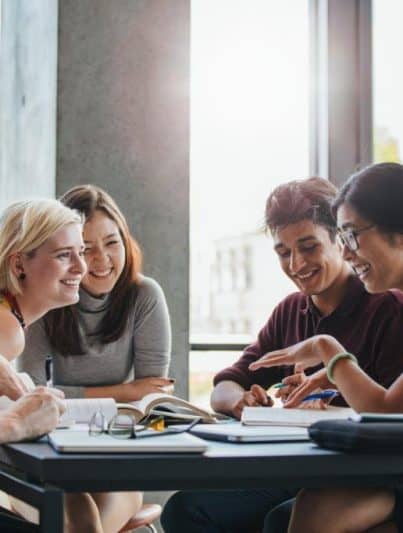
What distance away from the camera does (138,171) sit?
3611mm

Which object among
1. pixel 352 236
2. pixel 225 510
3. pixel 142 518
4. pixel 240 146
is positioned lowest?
pixel 142 518

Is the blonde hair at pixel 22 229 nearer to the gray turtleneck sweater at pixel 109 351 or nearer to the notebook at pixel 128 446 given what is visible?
the gray turtleneck sweater at pixel 109 351

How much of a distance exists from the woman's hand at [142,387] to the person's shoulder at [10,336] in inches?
20.9

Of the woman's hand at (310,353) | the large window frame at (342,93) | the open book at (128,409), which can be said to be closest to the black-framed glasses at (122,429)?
the open book at (128,409)

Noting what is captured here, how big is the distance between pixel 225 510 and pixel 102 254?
103 cm

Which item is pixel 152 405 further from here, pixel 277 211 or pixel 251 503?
pixel 277 211

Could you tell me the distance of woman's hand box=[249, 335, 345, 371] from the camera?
2.06 m

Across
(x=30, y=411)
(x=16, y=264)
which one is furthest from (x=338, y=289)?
(x=30, y=411)

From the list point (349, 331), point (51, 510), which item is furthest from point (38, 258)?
point (51, 510)

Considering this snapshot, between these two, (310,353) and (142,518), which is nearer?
(310,353)

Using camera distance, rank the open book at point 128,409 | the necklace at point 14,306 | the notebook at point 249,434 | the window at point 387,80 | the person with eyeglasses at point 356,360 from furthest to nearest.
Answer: the window at point 387,80 → the necklace at point 14,306 → the open book at point 128,409 → the person with eyeglasses at point 356,360 → the notebook at point 249,434

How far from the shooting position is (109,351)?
2.94m

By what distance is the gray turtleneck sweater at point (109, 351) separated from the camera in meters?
2.90

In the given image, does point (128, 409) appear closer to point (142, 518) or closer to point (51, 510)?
point (142, 518)
